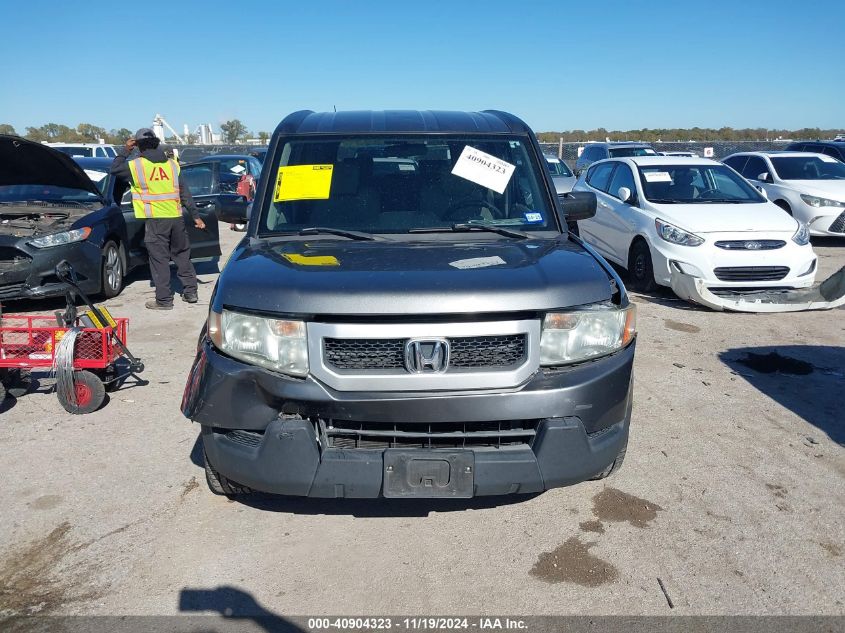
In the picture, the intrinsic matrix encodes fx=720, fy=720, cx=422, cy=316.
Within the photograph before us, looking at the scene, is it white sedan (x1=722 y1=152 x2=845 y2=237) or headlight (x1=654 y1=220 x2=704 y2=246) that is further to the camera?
white sedan (x1=722 y1=152 x2=845 y2=237)

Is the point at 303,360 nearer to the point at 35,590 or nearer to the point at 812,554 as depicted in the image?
the point at 35,590

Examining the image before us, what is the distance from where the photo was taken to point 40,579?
10.0ft

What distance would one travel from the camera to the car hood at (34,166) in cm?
648

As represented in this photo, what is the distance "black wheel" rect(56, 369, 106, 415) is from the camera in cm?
491

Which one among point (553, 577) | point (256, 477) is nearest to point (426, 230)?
point (256, 477)

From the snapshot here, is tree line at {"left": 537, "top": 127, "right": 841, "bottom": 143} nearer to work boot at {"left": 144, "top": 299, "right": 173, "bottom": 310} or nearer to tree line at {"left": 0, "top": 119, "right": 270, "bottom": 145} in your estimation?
tree line at {"left": 0, "top": 119, "right": 270, "bottom": 145}

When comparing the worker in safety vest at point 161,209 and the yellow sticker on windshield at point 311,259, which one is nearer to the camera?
the yellow sticker on windshield at point 311,259

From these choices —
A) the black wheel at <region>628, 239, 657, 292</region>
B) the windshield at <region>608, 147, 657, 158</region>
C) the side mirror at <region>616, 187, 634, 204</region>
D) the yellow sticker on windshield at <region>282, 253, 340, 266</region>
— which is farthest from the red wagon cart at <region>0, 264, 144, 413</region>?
the windshield at <region>608, 147, 657, 158</region>

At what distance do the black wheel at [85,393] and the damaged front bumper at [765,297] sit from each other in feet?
19.6

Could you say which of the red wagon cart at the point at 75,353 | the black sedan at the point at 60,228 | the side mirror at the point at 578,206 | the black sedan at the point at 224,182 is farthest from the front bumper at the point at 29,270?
the side mirror at the point at 578,206

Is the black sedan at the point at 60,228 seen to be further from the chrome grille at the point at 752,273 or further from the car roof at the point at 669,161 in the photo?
the chrome grille at the point at 752,273

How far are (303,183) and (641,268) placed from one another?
583 cm

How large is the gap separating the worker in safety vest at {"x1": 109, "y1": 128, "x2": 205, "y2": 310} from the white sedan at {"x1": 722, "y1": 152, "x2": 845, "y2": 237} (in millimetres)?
9919

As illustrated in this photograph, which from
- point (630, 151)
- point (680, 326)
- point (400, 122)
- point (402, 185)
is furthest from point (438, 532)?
point (630, 151)
